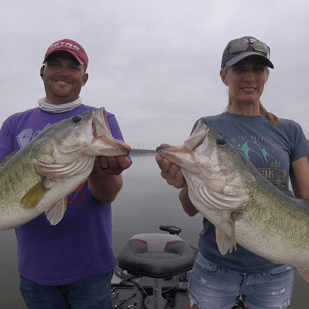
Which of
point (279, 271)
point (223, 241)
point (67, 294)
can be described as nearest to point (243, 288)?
point (279, 271)

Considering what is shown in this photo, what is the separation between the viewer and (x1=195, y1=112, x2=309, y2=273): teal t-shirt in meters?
2.47

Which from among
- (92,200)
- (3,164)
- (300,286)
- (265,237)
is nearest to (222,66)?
(265,237)

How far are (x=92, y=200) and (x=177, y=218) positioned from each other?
12.3 m

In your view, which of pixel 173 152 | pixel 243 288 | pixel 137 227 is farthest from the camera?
pixel 137 227

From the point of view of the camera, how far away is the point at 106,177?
8.23 feet

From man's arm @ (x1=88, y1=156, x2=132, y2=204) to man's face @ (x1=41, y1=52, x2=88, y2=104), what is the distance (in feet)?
3.87

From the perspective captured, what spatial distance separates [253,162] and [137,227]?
10815 millimetres

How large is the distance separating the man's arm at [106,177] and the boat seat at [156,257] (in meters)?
1.29

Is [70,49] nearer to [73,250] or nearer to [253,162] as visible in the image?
[73,250]

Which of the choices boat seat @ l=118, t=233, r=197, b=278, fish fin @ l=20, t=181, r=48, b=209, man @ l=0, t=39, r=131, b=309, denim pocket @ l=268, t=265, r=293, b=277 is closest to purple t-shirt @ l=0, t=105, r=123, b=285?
man @ l=0, t=39, r=131, b=309

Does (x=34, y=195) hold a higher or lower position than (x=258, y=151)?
lower

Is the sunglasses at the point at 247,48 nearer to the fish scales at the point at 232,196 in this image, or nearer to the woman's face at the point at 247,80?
the woman's face at the point at 247,80

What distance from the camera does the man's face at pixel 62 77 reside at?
117 inches

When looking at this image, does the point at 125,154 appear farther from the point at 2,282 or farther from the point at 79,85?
the point at 2,282
